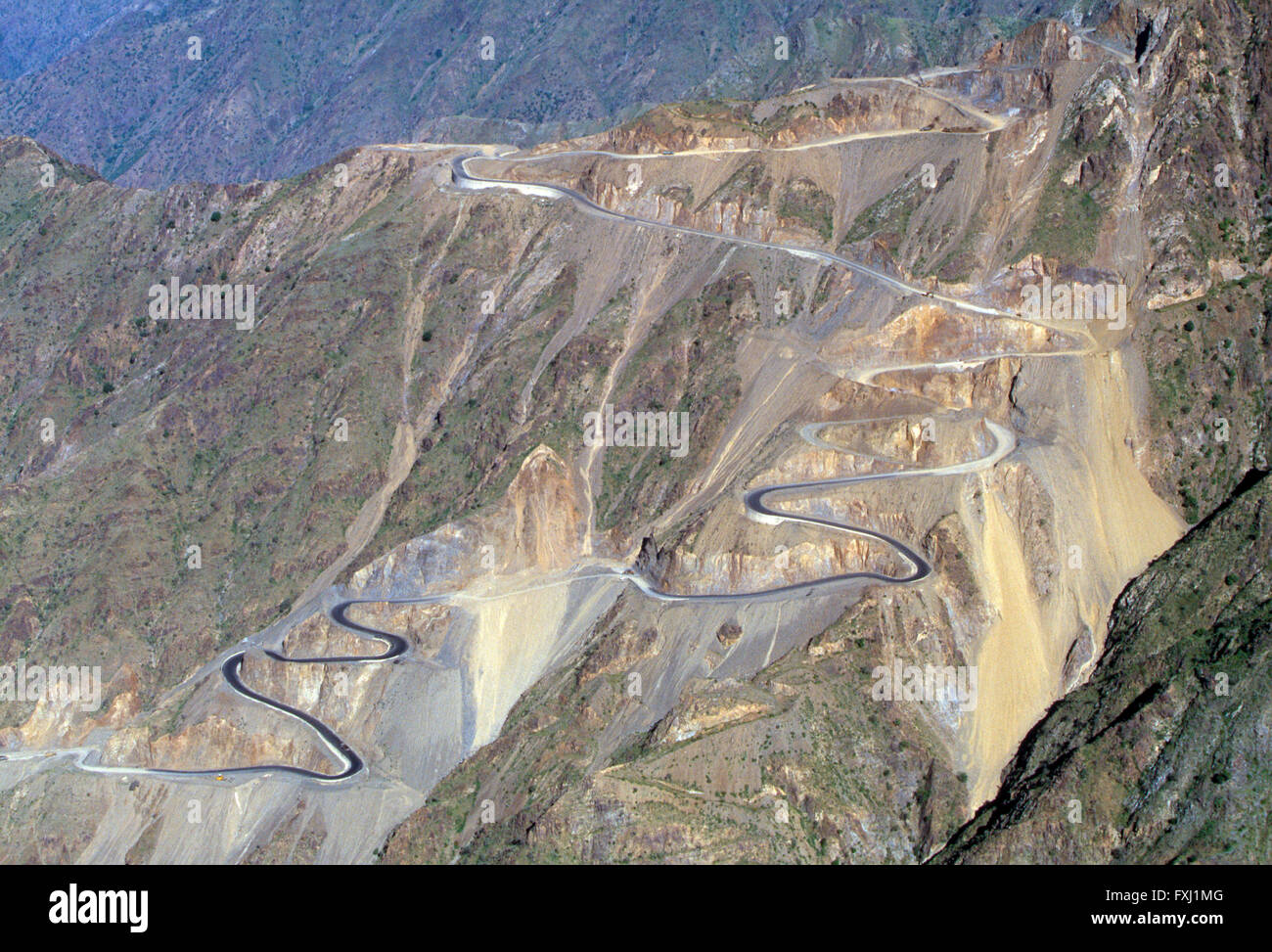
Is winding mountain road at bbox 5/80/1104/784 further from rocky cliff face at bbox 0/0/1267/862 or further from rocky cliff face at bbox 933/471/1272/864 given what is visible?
rocky cliff face at bbox 933/471/1272/864

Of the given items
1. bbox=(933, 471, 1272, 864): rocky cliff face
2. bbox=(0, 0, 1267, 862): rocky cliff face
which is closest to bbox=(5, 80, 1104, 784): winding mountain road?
bbox=(0, 0, 1267, 862): rocky cliff face

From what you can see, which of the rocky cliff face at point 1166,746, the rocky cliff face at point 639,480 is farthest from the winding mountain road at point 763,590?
the rocky cliff face at point 1166,746

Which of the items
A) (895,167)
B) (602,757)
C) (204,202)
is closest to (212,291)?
(204,202)

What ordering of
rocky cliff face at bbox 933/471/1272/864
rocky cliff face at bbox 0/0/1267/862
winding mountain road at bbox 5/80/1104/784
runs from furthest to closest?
winding mountain road at bbox 5/80/1104/784 < rocky cliff face at bbox 0/0/1267/862 < rocky cliff face at bbox 933/471/1272/864

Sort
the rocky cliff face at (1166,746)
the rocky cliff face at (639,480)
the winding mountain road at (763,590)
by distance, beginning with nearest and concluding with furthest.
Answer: the rocky cliff face at (1166,746) < the rocky cliff face at (639,480) < the winding mountain road at (763,590)

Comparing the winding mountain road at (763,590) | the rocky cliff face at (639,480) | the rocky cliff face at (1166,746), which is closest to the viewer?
the rocky cliff face at (1166,746)

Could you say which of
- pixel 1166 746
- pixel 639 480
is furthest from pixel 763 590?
pixel 1166 746

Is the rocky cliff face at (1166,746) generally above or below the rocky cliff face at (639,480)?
below

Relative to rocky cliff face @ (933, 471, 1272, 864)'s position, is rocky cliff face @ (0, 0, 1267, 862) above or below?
above

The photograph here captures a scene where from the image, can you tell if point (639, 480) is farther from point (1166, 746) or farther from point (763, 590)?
point (1166, 746)

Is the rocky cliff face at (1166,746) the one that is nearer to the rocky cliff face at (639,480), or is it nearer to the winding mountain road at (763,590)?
the rocky cliff face at (639,480)
